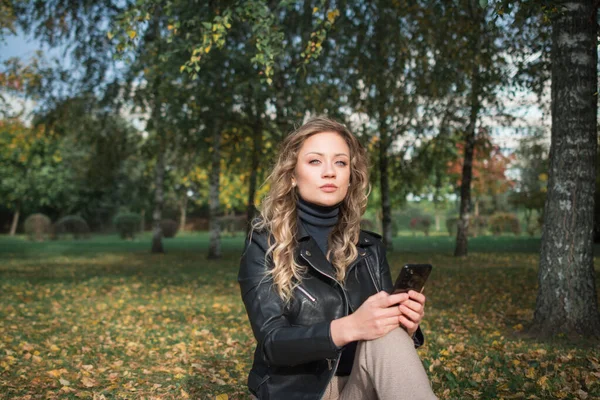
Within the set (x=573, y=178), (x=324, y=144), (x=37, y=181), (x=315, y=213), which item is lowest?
(x=315, y=213)

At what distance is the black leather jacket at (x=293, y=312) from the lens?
2.35 meters

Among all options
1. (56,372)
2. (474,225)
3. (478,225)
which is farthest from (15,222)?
(56,372)

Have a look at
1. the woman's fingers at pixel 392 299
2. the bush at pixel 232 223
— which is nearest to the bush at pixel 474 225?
the bush at pixel 232 223

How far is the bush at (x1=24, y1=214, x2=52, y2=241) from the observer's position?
105 ft

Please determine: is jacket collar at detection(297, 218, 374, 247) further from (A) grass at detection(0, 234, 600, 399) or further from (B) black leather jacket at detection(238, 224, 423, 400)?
(A) grass at detection(0, 234, 600, 399)

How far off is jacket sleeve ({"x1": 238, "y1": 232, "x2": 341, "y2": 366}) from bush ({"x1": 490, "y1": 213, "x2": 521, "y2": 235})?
34.1 meters

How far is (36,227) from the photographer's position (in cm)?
3209

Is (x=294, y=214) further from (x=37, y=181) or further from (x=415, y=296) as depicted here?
(x=37, y=181)

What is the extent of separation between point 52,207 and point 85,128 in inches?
1155

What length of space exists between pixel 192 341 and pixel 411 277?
553 centimetres

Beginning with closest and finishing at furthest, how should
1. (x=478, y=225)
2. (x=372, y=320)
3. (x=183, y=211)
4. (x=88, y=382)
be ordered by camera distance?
1. (x=372, y=320)
2. (x=88, y=382)
3. (x=478, y=225)
4. (x=183, y=211)

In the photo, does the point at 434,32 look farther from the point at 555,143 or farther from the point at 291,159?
the point at 291,159

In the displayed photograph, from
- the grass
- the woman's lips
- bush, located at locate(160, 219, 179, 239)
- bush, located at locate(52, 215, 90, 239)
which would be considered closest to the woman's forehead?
the woman's lips

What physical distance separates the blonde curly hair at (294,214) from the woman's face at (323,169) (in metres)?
0.04
